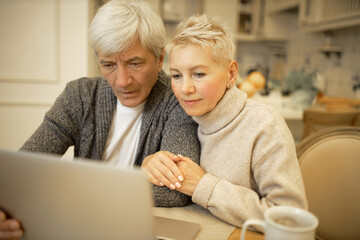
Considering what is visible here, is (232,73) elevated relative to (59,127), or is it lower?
elevated

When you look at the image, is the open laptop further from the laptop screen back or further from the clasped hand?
the clasped hand

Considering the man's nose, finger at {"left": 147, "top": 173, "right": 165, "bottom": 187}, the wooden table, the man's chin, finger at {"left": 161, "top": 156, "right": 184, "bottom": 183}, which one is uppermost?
the man's nose

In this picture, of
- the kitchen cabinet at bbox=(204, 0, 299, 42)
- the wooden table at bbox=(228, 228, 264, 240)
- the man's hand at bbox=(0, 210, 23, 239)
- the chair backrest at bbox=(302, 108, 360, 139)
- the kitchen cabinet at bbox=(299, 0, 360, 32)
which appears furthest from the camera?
the kitchen cabinet at bbox=(204, 0, 299, 42)

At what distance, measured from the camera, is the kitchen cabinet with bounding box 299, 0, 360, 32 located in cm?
Result: 252

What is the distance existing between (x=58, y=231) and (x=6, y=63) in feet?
7.42

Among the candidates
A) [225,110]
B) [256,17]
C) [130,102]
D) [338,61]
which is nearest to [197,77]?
[225,110]

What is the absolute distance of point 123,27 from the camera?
0.94m

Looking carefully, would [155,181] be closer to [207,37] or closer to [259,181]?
[259,181]

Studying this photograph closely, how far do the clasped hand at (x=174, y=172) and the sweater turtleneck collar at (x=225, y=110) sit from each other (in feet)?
0.39

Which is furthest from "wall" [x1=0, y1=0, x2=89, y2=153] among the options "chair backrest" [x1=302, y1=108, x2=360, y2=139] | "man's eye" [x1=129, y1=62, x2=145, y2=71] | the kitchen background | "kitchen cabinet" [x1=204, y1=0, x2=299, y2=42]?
"kitchen cabinet" [x1=204, y1=0, x2=299, y2=42]

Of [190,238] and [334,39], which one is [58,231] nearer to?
[190,238]

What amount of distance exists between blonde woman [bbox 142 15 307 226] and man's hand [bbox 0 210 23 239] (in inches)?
14.0

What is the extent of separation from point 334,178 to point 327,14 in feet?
8.51

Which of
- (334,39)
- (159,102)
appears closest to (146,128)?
(159,102)
